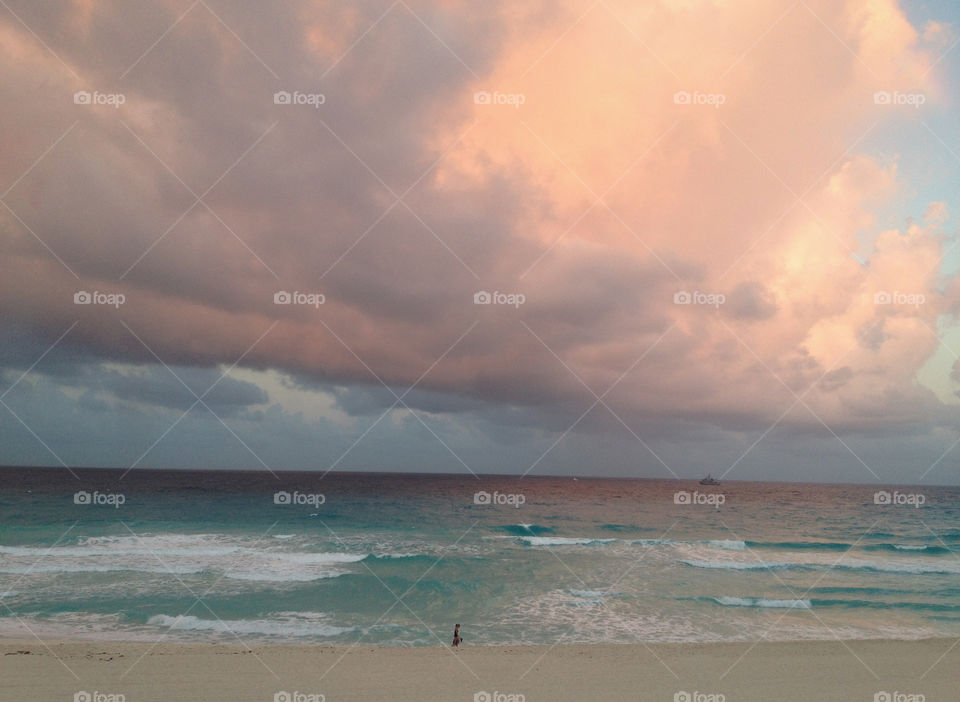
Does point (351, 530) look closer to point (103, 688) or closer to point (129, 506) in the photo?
point (129, 506)

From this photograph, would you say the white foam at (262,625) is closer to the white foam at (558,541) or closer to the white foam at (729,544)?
the white foam at (558,541)

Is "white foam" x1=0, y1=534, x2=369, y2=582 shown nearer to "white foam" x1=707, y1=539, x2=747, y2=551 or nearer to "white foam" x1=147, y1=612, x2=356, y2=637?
"white foam" x1=147, y1=612, x2=356, y2=637

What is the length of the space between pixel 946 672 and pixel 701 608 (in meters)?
7.38

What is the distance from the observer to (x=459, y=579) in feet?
71.7

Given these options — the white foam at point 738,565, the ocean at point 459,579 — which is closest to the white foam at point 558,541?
the ocean at point 459,579

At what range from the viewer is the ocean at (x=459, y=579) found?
15.7 m

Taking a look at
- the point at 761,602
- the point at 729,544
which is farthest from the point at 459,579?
the point at 729,544

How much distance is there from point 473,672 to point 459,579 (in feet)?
37.0

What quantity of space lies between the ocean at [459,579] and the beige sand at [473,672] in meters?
2.35

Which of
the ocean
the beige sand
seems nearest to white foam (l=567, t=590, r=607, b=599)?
the ocean

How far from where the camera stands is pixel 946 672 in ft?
37.9

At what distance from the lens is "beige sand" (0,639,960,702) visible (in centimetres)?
963

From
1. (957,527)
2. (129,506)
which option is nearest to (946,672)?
(957,527)

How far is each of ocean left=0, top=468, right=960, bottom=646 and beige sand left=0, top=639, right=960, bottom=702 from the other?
92.6 inches
